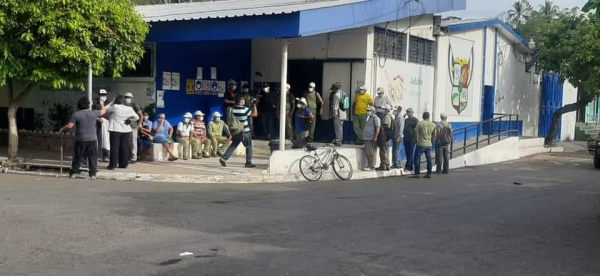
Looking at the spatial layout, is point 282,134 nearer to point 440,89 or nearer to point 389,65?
point 389,65

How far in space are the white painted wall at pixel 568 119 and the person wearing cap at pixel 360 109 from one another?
870 inches

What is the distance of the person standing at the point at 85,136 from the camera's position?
45.6 feet

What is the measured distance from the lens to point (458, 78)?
24.0 metres

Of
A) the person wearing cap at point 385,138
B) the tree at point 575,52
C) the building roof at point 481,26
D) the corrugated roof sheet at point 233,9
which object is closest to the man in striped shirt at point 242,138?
the corrugated roof sheet at point 233,9

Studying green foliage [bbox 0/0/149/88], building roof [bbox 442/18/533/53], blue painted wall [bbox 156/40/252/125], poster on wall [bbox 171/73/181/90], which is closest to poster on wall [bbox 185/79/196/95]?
blue painted wall [bbox 156/40/252/125]

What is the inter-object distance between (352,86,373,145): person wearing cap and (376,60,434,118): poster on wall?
4.08 ft

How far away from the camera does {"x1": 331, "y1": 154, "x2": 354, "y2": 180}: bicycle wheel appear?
16.0 metres

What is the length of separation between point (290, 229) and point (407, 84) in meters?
12.4

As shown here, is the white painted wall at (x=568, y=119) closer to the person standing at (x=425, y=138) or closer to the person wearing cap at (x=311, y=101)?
the person standing at (x=425, y=138)

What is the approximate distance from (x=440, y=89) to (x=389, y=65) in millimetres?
3969

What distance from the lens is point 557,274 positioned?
6.92m

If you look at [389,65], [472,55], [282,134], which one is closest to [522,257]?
[282,134]

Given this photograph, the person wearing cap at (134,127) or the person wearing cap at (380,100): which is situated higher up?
the person wearing cap at (380,100)

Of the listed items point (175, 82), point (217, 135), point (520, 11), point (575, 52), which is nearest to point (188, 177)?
point (217, 135)
